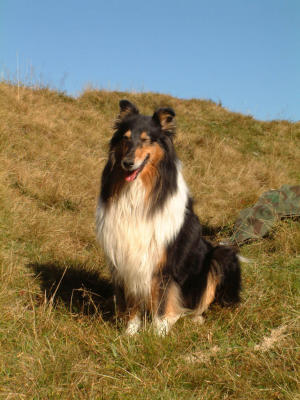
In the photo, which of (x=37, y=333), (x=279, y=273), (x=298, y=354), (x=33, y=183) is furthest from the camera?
(x=33, y=183)

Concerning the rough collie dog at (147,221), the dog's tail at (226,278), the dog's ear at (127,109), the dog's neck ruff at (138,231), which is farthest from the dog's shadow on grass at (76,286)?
the dog's ear at (127,109)

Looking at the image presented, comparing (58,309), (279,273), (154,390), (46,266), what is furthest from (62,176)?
(154,390)

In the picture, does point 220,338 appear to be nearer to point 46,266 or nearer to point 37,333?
point 37,333

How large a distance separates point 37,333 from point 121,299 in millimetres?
909

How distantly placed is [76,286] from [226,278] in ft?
5.14

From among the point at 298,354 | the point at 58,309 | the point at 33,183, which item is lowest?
the point at 58,309

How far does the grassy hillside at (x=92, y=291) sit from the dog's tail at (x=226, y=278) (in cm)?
14

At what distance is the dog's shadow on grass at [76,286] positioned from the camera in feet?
13.0

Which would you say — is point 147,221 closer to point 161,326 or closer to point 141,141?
point 141,141

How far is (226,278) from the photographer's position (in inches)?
151

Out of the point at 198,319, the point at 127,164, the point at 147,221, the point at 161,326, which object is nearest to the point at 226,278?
the point at 198,319

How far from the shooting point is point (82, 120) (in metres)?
10.3

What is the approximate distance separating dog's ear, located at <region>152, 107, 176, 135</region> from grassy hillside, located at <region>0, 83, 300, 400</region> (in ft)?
5.26

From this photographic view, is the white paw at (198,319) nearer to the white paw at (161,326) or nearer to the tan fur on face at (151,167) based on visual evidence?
the white paw at (161,326)
